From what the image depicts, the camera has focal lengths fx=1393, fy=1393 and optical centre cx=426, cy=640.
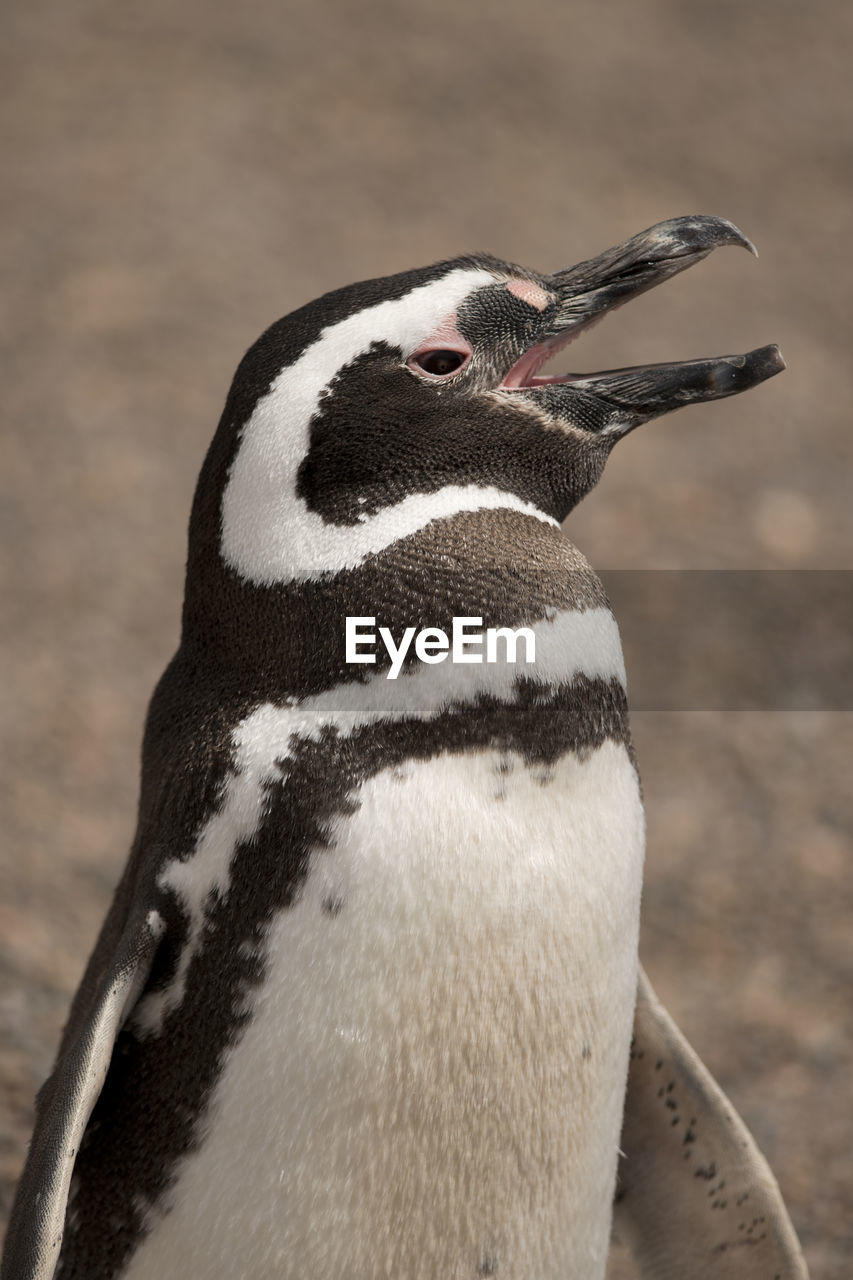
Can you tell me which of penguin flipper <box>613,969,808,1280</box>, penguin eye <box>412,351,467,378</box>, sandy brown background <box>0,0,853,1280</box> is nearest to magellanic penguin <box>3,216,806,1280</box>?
penguin eye <box>412,351,467,378</box>

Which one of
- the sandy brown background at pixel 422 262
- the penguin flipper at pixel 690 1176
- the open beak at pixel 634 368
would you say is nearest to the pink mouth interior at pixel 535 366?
the open beak at pixel 634 368

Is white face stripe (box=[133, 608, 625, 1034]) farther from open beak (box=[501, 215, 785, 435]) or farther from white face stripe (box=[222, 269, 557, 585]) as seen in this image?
open beak (box=[501, 215, 785, 435])

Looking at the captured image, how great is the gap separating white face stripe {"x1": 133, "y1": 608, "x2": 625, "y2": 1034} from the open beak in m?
0.24

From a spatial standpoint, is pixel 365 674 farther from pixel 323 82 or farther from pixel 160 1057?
pixel 323 82

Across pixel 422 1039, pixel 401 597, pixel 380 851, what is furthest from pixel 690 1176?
pixel 401 597

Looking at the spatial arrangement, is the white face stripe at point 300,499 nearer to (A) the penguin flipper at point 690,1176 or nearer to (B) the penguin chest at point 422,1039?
(B) the penguin chest at point 422,1039

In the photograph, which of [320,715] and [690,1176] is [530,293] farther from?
[690,1176]

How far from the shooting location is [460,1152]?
1417 mm

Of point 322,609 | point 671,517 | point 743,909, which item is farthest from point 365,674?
Answer: point 671,517

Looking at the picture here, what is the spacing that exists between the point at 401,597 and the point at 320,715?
14 cm

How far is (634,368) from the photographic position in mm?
1546

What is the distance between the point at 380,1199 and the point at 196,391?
13.9 ft

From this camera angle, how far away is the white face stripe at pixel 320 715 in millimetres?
1367

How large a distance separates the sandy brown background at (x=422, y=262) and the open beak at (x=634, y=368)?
5.41 feet
